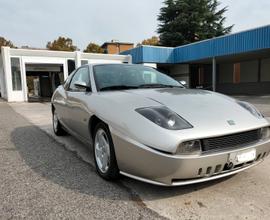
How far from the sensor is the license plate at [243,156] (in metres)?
2.56

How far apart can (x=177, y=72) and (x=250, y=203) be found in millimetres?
26032

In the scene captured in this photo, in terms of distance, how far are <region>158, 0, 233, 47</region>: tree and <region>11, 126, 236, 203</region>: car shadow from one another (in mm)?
33575

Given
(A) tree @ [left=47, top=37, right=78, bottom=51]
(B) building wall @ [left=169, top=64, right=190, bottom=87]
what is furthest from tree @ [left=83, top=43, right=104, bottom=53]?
(B) building wall @ [left=169, top=64, right=190, bottom=87]

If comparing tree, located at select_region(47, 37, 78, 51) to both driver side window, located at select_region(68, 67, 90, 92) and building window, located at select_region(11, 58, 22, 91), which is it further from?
driver side window, located at select_region(68, 67, 90, 92)

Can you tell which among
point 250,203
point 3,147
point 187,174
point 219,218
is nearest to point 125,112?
point 187,174

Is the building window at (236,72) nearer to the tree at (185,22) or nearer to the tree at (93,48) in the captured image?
the tree at (185,22)

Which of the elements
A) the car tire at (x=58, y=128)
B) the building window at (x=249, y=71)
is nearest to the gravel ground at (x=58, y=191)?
the car tire at (x=58, y=128)

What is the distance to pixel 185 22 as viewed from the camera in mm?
35750

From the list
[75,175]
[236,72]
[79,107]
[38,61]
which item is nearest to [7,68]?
[38,61]

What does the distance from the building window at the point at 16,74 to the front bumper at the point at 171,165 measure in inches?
713

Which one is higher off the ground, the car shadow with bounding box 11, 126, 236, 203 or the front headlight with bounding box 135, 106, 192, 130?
the front headlight with bounding box 135, 106, 192, 130

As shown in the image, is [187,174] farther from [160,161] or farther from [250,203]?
[250,203]

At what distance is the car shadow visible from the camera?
2.86 metres

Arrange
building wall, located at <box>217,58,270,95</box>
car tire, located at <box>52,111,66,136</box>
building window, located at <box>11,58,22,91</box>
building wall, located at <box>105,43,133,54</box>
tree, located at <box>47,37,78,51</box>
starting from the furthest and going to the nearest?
building wall, located at <box>105,43,133,54</box>
tree, located at <box>47,37,78,51</box>
building wall, located at <box>217,58,270,95</box>
building window, located at <box>11,58,22,91</box>
car tire, located at <box>52,111,66,136</box>
